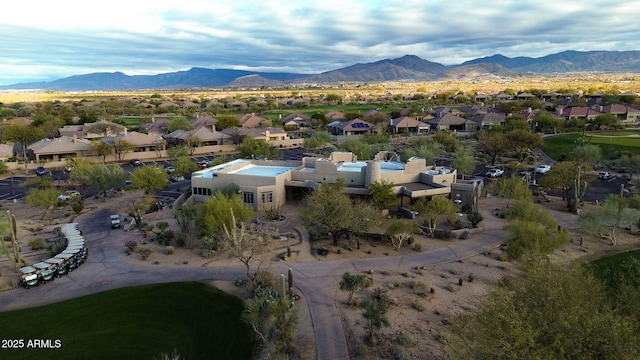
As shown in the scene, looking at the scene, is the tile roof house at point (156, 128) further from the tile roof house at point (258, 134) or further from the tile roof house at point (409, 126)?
the tile roof house at point (409, 126)

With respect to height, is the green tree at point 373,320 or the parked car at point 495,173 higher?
the parked car at point 495,173

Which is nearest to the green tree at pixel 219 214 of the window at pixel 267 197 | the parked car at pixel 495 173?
the window at pixel 267 197

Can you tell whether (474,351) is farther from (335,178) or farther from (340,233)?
(335,178)

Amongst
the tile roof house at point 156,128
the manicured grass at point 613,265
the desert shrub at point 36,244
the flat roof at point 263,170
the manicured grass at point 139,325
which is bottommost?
the manicured grass at point 139,325

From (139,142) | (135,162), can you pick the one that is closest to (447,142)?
(135,162)

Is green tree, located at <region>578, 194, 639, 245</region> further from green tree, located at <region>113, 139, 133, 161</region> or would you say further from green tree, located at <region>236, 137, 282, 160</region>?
green tree, located at <region>113, 139, 133, 161</region>

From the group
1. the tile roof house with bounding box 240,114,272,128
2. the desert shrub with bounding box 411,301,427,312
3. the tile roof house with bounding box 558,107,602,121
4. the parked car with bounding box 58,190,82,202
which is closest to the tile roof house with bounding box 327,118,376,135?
the tile roof house with bounding box 240,114,272,128

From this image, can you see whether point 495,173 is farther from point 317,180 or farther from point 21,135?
point 21,135
